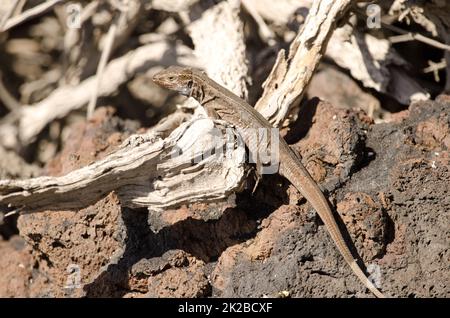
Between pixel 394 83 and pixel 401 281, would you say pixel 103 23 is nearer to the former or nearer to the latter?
pixel 394 83

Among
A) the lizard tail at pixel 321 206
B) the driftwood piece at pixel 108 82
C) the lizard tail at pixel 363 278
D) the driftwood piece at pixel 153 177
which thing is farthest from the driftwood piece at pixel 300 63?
the driftwood piece at pixel 108 82

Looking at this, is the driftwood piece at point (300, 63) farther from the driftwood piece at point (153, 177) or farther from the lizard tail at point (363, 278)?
the lizard tail at point (363, 278)

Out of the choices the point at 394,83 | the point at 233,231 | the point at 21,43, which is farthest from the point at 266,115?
the point at 21,43

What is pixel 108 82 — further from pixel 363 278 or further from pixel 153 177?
pixel 363 278

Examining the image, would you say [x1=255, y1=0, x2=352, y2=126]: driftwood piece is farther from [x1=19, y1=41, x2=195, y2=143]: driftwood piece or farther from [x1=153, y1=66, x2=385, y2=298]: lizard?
[x1=19, y1=41, x2=195, y2=143]: driftwood piece

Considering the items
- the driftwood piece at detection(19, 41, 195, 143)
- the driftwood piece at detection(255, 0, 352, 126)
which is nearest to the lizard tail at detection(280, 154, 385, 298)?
the driftwood piece at detection(255, 0, 352, 126)

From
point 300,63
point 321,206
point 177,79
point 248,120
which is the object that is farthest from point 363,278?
point 177,79
